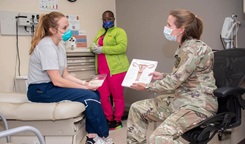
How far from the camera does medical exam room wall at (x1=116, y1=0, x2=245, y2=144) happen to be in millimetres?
2582

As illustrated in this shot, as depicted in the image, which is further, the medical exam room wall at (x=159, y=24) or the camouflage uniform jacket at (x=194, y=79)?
the medical exam room wall at (x=159, y=24)

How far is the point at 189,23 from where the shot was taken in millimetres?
1634

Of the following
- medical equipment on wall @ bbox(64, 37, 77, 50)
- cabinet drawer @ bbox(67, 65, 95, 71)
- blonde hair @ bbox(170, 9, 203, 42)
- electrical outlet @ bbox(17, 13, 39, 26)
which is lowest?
cabinet drawer @ bbox(67, 65, 95, 71)

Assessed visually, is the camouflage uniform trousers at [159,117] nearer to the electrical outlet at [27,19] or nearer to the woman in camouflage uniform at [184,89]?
the woman in camouflage uniform at [184,89]

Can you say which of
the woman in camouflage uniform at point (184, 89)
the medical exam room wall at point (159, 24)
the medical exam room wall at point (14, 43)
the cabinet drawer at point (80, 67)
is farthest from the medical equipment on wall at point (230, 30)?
the medical exam room wall at point (14, 43)

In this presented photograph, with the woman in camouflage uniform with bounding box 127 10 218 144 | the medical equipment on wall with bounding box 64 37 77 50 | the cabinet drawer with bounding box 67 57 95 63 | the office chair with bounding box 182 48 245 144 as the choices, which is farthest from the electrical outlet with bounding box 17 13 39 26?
the office chair with bounding box 182 48 245 144

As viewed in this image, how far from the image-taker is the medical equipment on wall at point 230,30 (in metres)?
2.43

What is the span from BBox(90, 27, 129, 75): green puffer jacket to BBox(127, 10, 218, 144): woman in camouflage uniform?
3.93ft

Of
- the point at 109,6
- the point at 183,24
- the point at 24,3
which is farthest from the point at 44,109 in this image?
the point at 109,6

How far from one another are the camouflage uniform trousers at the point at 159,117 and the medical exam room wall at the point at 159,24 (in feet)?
3.03

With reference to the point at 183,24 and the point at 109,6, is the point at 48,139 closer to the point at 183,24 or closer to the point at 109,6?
the point at 183,24

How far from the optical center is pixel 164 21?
310cm

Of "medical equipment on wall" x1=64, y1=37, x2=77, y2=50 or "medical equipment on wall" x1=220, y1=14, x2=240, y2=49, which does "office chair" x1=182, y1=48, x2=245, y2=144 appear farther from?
"medical equipment on wall" x1=64, y1=37, x2=77, y2=50

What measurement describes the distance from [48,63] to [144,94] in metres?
1.82
